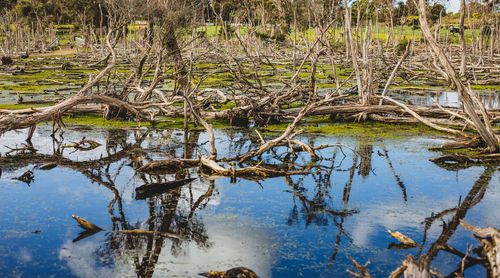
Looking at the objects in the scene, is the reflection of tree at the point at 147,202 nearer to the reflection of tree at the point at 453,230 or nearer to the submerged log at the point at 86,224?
the submerged log at the point at 86,224

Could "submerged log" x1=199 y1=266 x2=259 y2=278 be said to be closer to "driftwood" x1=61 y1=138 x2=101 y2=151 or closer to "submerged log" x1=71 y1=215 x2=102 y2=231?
"submerged log" x1=71 y1=215 x2=102 y2=231

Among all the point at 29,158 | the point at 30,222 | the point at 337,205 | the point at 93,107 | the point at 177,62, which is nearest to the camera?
the point at 30,222

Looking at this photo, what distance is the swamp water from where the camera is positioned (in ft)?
15.8

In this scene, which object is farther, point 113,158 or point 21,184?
point 113,158

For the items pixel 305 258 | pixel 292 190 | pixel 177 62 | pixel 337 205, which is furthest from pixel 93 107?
pixel 305 258

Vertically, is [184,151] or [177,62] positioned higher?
[177,62]

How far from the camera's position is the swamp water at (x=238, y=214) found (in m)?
4.82

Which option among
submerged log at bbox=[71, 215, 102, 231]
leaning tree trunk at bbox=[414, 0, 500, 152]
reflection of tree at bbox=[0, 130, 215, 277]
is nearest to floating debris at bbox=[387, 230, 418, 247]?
reflection of tree at bbox=[0, 130, 215, 277]

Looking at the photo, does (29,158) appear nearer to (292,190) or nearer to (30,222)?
(30,222)

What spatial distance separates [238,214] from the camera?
622 cm

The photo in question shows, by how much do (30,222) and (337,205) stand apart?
3.41m

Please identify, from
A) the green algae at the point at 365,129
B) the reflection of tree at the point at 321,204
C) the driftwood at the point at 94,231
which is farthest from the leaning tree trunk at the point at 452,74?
the driftwood at the point at 94,231

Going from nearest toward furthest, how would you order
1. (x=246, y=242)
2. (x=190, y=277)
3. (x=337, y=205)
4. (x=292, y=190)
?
1. (x=190, y=277)
2. (x=246, y=242)
3. (x=337, y=205)
4. (x=292, y=190)

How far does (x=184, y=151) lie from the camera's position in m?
9.69
